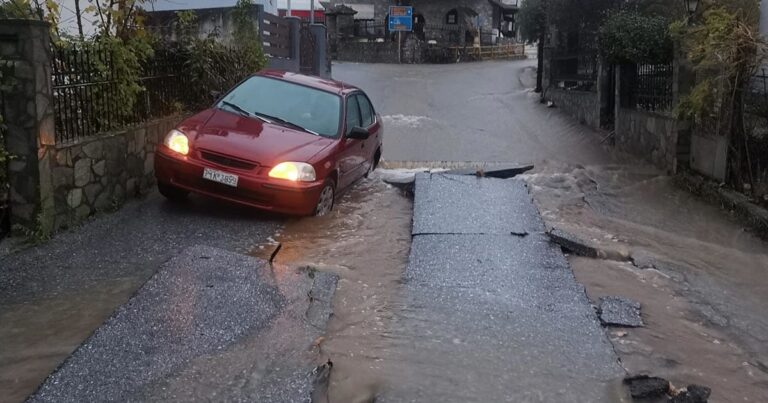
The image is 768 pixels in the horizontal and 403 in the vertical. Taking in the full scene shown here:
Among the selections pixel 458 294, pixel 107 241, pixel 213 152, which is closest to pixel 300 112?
pixel 213 152

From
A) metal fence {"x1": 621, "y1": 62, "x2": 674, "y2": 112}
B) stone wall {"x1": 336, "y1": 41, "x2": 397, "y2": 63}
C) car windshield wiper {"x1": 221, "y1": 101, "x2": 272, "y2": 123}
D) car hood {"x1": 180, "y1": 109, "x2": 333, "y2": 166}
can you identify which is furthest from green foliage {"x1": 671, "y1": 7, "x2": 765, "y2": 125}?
stone wall {"x1": 336, "y1": 41, "x2": 397, "y2": 63}

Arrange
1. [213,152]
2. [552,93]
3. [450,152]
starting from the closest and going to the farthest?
[213,152]
[450,152]
[552,93]

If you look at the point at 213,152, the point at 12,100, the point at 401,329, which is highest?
the point at 12,100

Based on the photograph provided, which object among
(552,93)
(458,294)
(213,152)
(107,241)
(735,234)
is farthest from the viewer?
(552,93)

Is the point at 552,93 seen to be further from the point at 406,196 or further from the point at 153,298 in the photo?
the point at 153,298

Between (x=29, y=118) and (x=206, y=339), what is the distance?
3.12 meters

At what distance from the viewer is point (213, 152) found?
7.68 metres

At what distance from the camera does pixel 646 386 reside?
4.26 metres

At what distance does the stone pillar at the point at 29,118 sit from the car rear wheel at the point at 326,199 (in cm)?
273

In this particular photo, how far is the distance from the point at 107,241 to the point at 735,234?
670 cm

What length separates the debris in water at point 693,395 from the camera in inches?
159

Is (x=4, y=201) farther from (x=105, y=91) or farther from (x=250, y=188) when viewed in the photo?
(x=250, y=188)

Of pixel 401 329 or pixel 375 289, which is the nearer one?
pixel 401 329

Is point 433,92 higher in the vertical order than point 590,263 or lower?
higher
